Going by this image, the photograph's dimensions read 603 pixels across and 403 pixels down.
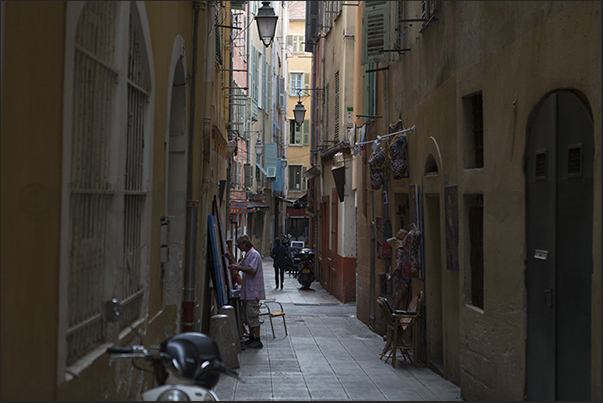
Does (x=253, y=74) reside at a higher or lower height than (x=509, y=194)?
higher

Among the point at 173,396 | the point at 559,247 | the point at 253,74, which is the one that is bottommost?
the point at 173,396

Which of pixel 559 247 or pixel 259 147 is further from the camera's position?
pixel 259 147

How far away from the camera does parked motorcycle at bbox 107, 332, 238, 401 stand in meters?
3.89

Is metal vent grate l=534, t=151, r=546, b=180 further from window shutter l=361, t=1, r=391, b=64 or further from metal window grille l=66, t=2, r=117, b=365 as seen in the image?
window shutter l=361, t=1, r=391, b=64

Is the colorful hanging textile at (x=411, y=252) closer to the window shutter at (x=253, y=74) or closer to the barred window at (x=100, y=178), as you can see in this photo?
the barred window at (x=100, y=178)

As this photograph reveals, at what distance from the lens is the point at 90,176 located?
5051 millimetres

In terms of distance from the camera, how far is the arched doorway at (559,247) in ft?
19.0

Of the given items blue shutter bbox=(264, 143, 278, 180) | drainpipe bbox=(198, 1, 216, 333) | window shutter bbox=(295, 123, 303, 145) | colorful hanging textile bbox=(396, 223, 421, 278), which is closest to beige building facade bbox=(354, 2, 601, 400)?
colorful hanging textile bbox=(396, 223, 421, 278)

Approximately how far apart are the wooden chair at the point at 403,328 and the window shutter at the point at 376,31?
462 centimetres

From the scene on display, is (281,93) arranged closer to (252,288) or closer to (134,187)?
(252,288)

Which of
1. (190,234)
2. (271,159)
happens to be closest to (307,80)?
(271,159)

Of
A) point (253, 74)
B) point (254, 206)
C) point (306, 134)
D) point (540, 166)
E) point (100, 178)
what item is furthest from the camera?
point (306, 134)

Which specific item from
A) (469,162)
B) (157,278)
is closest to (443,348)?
(469,162)

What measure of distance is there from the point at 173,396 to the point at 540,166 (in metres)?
4.13
